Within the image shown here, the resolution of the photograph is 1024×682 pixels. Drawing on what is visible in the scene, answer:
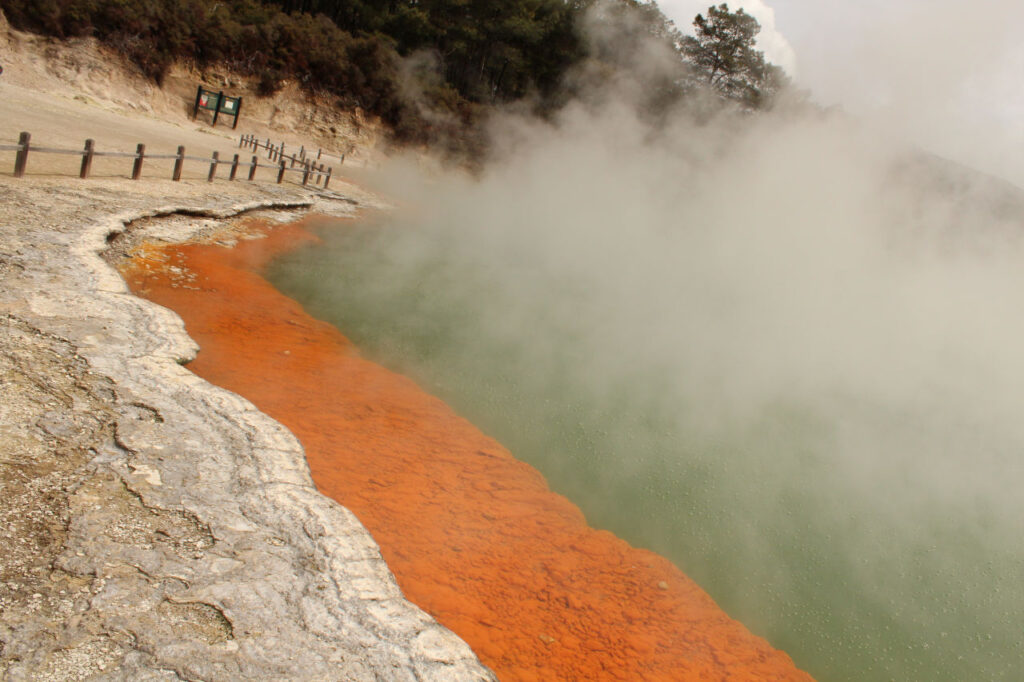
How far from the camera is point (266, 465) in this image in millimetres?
3314

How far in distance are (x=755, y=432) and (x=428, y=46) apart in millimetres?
23209

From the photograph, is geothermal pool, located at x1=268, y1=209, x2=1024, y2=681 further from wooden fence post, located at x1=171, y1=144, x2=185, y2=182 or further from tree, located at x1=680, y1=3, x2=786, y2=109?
tree, located at x1=680, y1=3, x2=786, y2=109

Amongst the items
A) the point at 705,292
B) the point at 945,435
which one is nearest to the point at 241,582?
the point at 945,435

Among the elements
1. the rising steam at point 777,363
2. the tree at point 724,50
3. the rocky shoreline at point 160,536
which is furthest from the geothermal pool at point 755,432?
the tree at point 724,50

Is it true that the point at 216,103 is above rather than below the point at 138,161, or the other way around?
above

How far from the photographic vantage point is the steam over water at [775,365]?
A: 4.36 metres

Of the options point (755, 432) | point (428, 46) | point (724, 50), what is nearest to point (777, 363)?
point (755, 432)

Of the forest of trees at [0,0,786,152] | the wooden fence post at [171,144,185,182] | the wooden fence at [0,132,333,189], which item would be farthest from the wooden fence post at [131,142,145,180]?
the forest of trees at [0,0,786,152]

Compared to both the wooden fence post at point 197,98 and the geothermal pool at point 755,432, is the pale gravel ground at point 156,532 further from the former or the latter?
the wooden fence post at point 197,98

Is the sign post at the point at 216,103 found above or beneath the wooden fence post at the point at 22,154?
above

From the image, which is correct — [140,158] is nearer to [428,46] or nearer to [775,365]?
[775,365]

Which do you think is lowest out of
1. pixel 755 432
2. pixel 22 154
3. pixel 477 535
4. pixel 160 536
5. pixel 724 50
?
pixel 477 535

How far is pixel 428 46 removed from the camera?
2536cm

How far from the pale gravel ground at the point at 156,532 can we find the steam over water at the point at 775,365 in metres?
2.11
